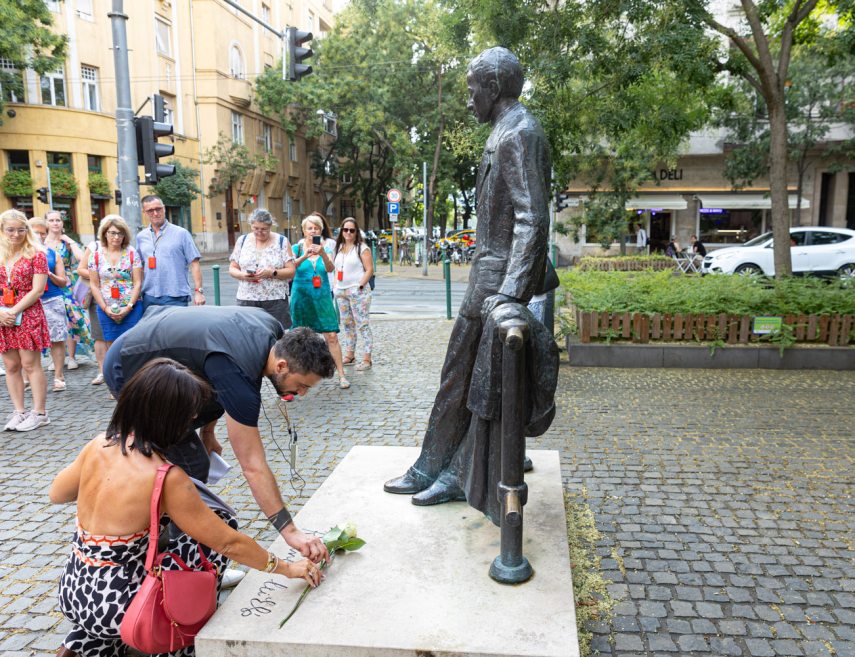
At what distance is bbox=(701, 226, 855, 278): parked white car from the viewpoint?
18.9 metres

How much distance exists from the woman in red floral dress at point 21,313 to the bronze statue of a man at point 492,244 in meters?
3.78

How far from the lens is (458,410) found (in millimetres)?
3629

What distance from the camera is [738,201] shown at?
32.3 metres

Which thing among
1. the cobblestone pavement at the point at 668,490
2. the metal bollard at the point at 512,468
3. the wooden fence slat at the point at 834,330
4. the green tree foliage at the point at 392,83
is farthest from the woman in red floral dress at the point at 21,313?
the green tree foliage at the point at 392,83

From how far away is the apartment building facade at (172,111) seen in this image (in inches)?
1068

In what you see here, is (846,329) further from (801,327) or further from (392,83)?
(392,83)

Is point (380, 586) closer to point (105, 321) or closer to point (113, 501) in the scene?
point (113, 501)

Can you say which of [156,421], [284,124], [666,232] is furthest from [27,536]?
[284,124]

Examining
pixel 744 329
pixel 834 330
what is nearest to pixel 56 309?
pixel 744 329

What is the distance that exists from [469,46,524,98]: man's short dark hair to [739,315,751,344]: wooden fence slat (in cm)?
583

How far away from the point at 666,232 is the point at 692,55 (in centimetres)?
2676

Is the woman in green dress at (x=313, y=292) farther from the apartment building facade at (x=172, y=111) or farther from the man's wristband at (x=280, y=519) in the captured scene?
the apartment building facade at (x=172, y=111)

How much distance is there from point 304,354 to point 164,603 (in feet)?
3.27

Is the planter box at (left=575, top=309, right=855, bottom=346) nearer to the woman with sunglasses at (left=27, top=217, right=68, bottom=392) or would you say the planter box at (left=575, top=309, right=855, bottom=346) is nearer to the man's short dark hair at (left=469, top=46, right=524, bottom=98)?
the man's short dark hair at (left=469, top=46, right=524, bottom=98)
